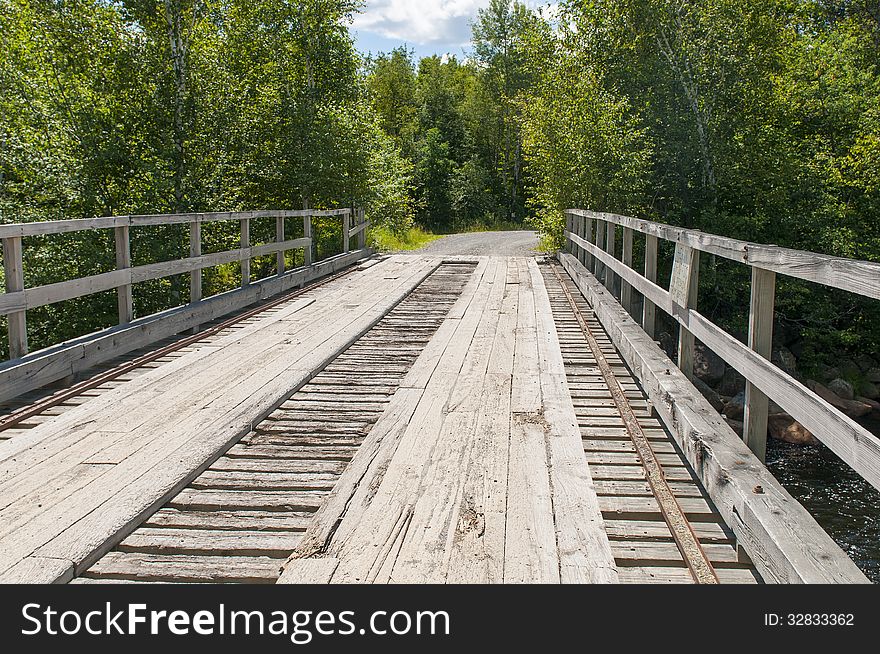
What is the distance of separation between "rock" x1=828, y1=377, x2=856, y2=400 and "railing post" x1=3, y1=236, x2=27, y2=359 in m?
15.8

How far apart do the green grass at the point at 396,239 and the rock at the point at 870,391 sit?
1423 centimetres

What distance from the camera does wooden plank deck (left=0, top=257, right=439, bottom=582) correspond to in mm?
2957

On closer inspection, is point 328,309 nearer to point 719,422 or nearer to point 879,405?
point 719,422

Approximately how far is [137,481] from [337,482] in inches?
35.2

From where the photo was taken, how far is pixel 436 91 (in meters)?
50.1

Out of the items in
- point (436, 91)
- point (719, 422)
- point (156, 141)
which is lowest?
point (719, 422)

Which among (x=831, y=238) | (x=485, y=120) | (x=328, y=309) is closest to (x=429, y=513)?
(x=328, y=309)

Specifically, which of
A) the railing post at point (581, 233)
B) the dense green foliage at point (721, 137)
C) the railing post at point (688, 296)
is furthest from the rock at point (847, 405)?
the railing post at point (688, 296)

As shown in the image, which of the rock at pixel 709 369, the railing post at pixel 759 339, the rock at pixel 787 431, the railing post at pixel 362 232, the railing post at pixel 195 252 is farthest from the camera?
the railing post at pixel 362 232

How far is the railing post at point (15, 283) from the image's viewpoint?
5277 millimetres

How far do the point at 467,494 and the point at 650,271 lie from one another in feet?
11.9

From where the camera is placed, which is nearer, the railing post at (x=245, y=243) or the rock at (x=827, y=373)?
the railing post at (x=245, y=243)

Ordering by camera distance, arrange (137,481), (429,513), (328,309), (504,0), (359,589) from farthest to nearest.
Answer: (504,0) → (328,309) → (137,481) → (429,513) → (359,589)

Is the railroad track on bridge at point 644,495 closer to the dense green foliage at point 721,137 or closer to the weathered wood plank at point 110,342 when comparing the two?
the weathered wood plank at point 110,342
